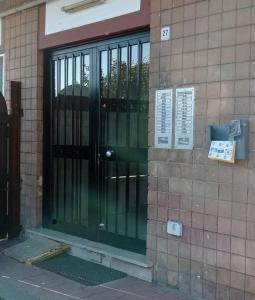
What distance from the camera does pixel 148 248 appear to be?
194 inches

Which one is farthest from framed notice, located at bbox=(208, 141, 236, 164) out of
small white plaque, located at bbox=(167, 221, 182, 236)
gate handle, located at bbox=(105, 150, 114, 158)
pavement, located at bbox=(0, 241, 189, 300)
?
gate handle, located at bbox=(105, 150, 114, 158)

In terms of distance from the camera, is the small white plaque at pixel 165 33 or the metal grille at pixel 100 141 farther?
the metal grille at pixel 100 141

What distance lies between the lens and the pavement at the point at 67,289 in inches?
181

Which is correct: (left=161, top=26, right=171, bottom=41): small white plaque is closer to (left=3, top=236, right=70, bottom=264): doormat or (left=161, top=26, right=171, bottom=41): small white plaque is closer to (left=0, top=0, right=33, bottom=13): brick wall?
(left=0, top=0, right=33, bottom=13): brick wall

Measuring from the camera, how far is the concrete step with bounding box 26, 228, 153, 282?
4988mm

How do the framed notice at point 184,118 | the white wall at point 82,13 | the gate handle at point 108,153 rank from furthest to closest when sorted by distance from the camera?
1. the gate handle at point 108,153
2. the white wall at point 82,13
3. the framed notice at point 184,118

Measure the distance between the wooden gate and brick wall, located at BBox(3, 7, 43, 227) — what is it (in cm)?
9

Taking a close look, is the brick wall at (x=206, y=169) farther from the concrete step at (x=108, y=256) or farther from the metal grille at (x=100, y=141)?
the metal grille at (x=100, y=141)

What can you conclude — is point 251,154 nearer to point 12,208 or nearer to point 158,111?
point 158,111

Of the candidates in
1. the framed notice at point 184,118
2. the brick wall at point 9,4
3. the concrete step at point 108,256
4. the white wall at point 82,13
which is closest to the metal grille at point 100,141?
the concrete step at point 108,256

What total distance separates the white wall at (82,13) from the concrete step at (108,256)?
264cm

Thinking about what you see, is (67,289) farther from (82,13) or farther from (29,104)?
(82,13)

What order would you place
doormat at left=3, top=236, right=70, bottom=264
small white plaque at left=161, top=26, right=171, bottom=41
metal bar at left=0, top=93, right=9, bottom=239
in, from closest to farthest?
small white plaque at left=161, top=26, right=171, bottom=41 < doormat at left=3, top=236, right=70, bottom=264 < metal bar at left=0, top=93, right=9, bottom=239

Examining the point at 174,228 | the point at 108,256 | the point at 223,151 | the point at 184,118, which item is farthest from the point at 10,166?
the point at 223,151
